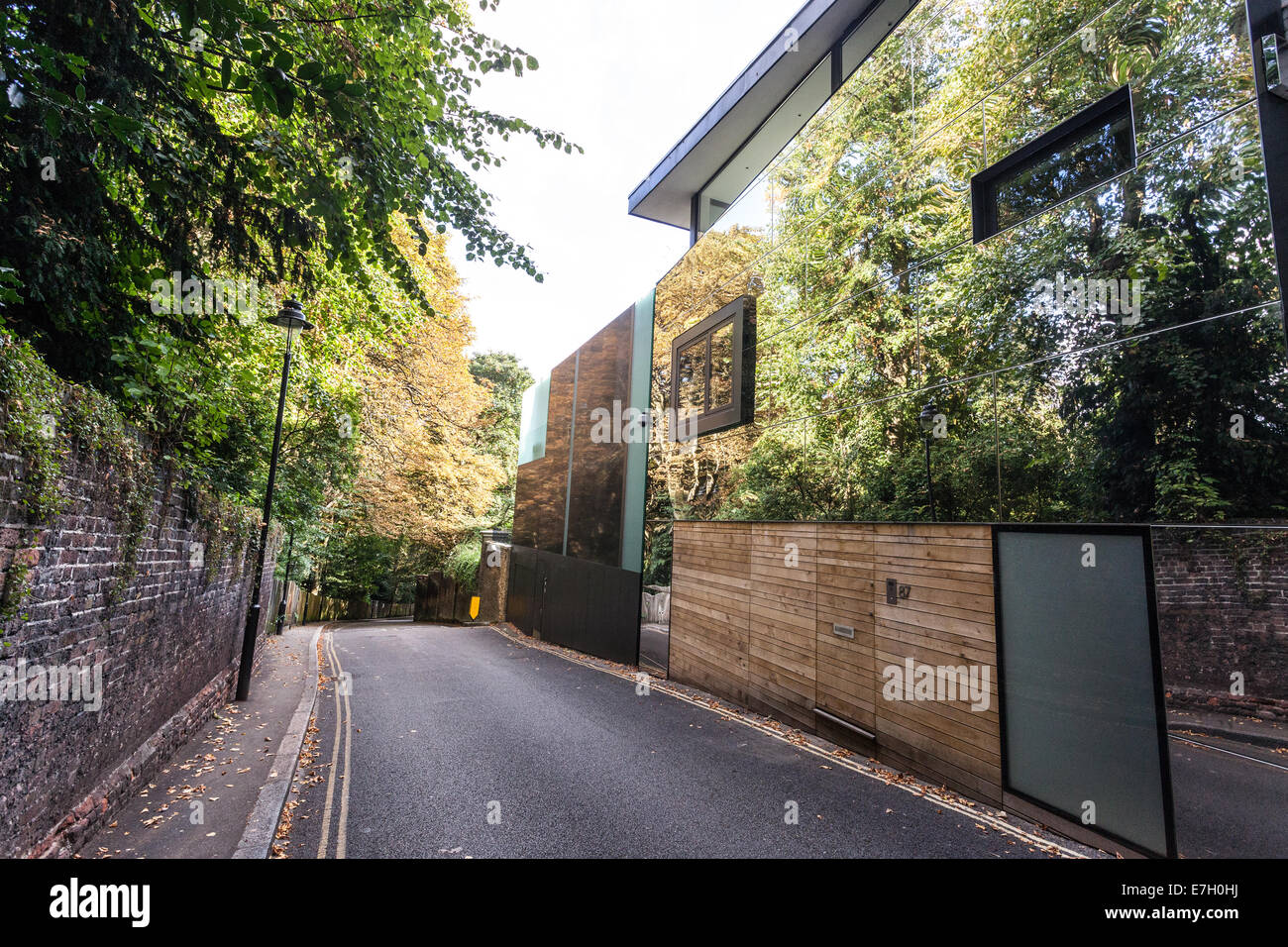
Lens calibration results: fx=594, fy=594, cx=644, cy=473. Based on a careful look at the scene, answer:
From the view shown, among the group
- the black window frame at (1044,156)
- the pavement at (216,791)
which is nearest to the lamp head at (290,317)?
the pavement at (216,791)

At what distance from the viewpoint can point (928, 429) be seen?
7336mm

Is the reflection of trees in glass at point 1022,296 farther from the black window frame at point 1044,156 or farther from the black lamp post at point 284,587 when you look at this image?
the black lamp post at point 284,587

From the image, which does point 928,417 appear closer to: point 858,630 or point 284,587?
point 858,630

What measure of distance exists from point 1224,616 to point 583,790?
573cm

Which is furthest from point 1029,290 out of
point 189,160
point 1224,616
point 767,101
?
point 767,101

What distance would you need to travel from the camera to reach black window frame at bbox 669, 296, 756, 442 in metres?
10.9

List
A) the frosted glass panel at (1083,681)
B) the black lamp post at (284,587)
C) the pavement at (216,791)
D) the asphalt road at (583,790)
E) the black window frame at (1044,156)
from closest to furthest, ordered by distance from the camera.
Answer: the pavement at (216,791) < the frosted glass panel at (1083,681) < the asphalt road at (583,790) < the black window frame at (1044,156) < the black lamp post at (284,587)

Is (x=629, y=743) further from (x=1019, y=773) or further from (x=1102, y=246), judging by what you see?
(x=1102, y=246)

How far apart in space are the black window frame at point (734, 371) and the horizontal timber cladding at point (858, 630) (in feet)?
6.62

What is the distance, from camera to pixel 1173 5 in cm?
516

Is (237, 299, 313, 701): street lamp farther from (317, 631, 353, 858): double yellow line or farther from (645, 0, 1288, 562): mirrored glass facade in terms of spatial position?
(645, 0, 1288, 562): mirrored glass facade

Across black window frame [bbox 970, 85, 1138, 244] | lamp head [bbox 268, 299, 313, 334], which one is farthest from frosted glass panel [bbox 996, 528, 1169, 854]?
lamp head [bbox 268, 299, 313, 334]

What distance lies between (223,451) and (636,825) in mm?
9669

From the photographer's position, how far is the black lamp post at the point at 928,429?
7180 mm
